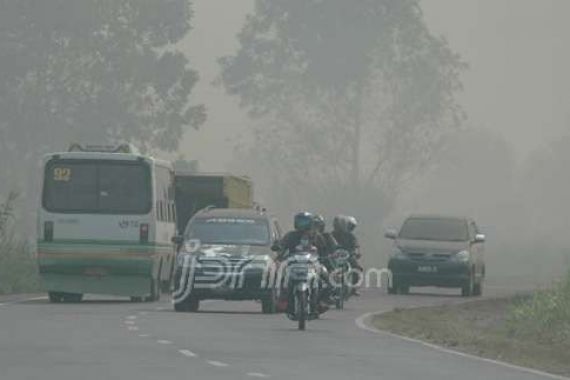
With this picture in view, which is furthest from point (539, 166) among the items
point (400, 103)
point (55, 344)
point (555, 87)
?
point (55, 344)

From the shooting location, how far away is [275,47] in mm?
112500

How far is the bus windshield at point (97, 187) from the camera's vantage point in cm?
4381

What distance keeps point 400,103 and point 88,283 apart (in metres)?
70.5

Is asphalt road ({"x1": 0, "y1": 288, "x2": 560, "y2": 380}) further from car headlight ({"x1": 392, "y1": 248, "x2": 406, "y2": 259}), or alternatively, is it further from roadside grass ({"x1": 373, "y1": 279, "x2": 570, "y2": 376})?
car headlight ({"x1": 392, "y1": 248, "x2": 406, "y2": 259})

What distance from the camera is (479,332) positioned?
32.8m

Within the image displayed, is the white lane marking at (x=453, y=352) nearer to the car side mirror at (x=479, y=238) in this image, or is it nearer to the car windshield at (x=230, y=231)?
the car windshield at (x=230, y=231)

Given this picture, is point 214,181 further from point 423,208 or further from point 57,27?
point 423,208

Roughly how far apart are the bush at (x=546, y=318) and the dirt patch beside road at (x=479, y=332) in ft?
0.70

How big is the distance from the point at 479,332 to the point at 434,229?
783 inches

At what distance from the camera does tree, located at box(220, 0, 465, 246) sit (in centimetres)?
10944

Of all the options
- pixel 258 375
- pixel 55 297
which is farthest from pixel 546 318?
pixel 55 297

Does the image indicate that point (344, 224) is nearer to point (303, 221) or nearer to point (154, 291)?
point (154, 291)

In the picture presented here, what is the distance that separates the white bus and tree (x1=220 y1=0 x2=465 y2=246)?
63905 mm

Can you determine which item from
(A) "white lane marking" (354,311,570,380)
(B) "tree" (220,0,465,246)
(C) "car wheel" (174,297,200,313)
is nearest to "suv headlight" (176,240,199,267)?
(C) "car wheel" (174,297,200,313)
